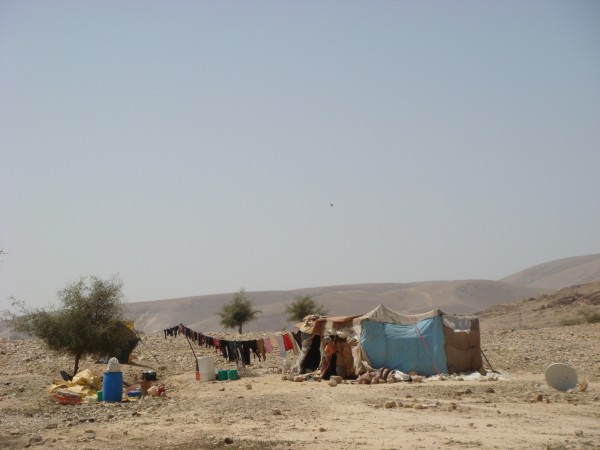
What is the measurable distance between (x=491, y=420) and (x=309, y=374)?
10.6m

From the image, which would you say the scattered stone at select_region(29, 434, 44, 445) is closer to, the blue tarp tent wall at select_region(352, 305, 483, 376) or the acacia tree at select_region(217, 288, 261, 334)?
the blue tarp tent wall at select_region(352, 305, 483, 376)

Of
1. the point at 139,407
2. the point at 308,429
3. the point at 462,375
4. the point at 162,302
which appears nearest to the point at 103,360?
the point at 139,407

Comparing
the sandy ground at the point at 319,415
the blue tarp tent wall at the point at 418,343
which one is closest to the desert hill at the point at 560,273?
the blue tarp tent wall at the point at 418,343

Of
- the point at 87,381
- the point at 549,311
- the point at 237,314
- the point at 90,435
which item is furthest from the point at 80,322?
the point at 549,311

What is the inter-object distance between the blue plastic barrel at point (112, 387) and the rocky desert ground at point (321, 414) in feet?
1.84

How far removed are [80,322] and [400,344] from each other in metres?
10.7

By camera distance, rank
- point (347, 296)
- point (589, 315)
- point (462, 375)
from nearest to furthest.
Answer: point (462, 375), point (589, 315), point (347, 296)

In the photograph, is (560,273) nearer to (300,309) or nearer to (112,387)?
(300,309)

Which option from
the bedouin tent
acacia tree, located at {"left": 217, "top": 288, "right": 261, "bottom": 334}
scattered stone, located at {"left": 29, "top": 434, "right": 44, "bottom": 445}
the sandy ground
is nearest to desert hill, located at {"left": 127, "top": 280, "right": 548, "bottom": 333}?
acacia tree, located at {"left": 217, "top": 288, "right": 261, "bottom": 334}

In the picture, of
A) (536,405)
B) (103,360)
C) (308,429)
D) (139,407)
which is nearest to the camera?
(308,429)

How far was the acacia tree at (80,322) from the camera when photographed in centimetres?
2503

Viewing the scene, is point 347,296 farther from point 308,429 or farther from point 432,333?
point 308,429

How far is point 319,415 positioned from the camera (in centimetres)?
1450

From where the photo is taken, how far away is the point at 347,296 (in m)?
129
